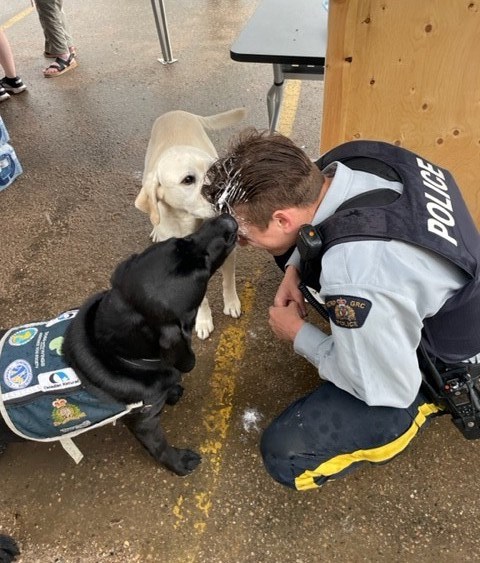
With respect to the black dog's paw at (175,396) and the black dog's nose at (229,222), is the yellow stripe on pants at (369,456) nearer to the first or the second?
the black dog's paw at (175,396)

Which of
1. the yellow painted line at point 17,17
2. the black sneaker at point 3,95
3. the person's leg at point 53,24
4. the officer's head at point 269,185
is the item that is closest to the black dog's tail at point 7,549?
the officer's head at point 269,185

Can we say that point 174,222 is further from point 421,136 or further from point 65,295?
point 421,136

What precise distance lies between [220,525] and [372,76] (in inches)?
89.8

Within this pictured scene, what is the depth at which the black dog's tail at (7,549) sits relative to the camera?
80.4 inches

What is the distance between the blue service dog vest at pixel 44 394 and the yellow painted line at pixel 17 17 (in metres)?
6.65

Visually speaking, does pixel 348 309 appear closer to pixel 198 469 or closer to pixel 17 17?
pixel 198 469

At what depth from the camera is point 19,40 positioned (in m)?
6.47

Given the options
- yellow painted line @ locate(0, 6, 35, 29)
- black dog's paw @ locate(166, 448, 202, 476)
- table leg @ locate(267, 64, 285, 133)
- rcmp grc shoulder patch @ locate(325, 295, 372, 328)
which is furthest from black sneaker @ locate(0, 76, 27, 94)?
rcmp grc shoulder patch @ locate(325, 295, 372, 328)

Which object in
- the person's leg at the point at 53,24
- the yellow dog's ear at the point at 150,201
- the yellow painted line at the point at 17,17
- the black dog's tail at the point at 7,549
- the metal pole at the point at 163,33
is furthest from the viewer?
the yellow painted line at the point at 17,17

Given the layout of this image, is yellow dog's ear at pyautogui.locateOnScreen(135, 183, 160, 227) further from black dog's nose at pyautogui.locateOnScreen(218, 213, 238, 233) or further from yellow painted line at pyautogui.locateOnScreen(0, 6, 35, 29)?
yellow painted line at pyautogui.locateOnScreen(0, 6, 35, 29)

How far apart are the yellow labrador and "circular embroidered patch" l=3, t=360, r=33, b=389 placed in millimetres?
958

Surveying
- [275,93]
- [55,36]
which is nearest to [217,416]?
[275,93]

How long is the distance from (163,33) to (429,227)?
15.6ft

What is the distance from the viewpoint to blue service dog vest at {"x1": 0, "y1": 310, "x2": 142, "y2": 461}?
1.83 metres
